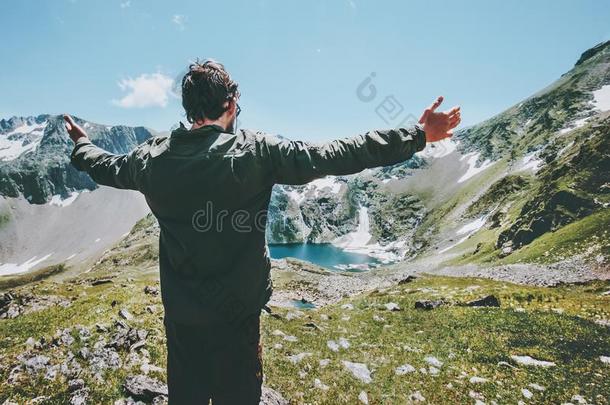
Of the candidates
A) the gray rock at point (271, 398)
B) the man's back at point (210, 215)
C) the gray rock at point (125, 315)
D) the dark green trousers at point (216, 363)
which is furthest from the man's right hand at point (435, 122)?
the gray rock at point (125, 315)

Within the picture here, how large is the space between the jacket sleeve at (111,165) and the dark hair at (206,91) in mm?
656

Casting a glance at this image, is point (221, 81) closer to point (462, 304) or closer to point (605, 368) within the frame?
point (605, 368)

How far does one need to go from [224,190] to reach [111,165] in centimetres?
165

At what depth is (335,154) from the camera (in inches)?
135

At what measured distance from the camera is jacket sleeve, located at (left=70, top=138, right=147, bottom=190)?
13.1 ft

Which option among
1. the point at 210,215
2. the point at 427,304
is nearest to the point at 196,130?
the point at 210,215

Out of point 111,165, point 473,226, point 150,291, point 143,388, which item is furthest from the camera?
point 473,226

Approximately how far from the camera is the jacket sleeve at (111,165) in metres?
3.99

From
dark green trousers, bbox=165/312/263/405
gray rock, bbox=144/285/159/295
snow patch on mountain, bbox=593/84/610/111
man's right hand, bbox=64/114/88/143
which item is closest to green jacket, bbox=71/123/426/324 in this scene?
dark green trousers, bbox=165/312/263/405

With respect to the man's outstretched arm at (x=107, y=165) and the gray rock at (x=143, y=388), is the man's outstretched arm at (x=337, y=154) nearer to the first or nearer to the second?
the man's outstretched arm at (x=107, y=165)

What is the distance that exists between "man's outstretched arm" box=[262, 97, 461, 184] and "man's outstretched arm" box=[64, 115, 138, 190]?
5.08ft

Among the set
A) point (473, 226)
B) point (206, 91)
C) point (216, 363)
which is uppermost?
point (206, 91)

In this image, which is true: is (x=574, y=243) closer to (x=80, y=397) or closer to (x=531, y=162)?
(x=80, y=397)

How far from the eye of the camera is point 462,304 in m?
26.0
